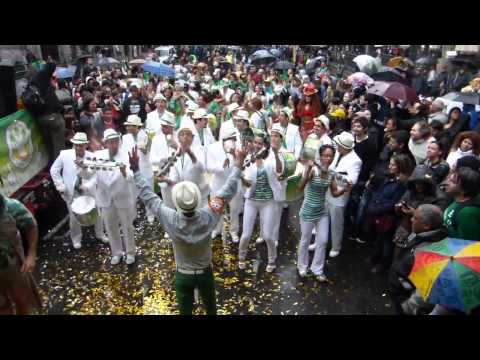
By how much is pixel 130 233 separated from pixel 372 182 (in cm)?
377

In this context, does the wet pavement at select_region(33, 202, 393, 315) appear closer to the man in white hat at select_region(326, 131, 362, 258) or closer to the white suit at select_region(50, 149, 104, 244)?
the man in white hat at select_region(326, 131, 362, 258)

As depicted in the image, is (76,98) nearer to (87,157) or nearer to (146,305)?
(87,157)

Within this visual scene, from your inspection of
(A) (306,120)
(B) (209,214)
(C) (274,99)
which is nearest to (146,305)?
(B) (209,214)

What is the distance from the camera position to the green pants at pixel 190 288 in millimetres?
4289

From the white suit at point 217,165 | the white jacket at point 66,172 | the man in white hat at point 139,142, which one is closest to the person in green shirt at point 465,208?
the white suit at point 217,165

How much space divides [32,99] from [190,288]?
222 inches

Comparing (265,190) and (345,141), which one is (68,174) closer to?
(265,190)

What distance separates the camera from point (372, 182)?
646 cm

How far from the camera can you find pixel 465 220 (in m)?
4.29

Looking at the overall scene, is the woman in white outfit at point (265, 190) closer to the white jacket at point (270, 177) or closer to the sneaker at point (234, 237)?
the white jacket at point (270, 177)

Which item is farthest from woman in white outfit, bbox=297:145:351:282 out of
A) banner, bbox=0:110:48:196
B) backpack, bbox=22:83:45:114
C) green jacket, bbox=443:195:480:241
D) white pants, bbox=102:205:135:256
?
backpack, bbox=22:83:45:114

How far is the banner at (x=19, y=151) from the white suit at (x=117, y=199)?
1865 mm

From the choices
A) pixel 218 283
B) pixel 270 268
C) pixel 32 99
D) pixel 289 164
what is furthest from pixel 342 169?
pixel 32 99

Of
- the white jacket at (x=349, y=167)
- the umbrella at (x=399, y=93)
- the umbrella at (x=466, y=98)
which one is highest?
the umbrella at (x=399, y=93)
